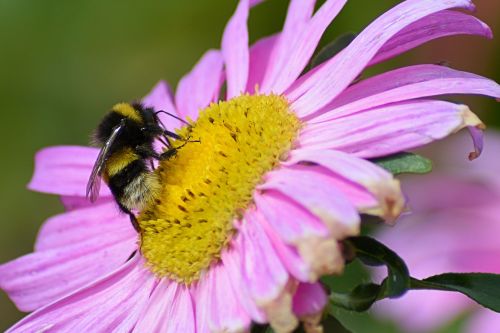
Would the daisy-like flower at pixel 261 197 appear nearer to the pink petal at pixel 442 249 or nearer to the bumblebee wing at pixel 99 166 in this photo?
the bumblebee wing at pixel 99 166

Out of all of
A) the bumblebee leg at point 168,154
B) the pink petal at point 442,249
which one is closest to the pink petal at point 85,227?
the bumblebee leg at point 168,154

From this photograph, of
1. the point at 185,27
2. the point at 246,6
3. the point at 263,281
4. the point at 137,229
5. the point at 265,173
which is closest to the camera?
the point at 263,281

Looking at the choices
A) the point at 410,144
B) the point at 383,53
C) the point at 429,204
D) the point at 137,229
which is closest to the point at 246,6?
the point at 383,53

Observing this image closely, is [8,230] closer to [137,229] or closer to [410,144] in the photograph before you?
[137,229]

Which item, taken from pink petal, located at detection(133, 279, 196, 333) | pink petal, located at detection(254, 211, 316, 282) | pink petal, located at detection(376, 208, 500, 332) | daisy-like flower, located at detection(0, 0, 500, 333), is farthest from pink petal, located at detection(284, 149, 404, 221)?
pink petal, located at detection(376, 208, 500, 332)

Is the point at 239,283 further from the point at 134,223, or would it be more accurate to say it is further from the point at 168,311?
the point at 134,223
